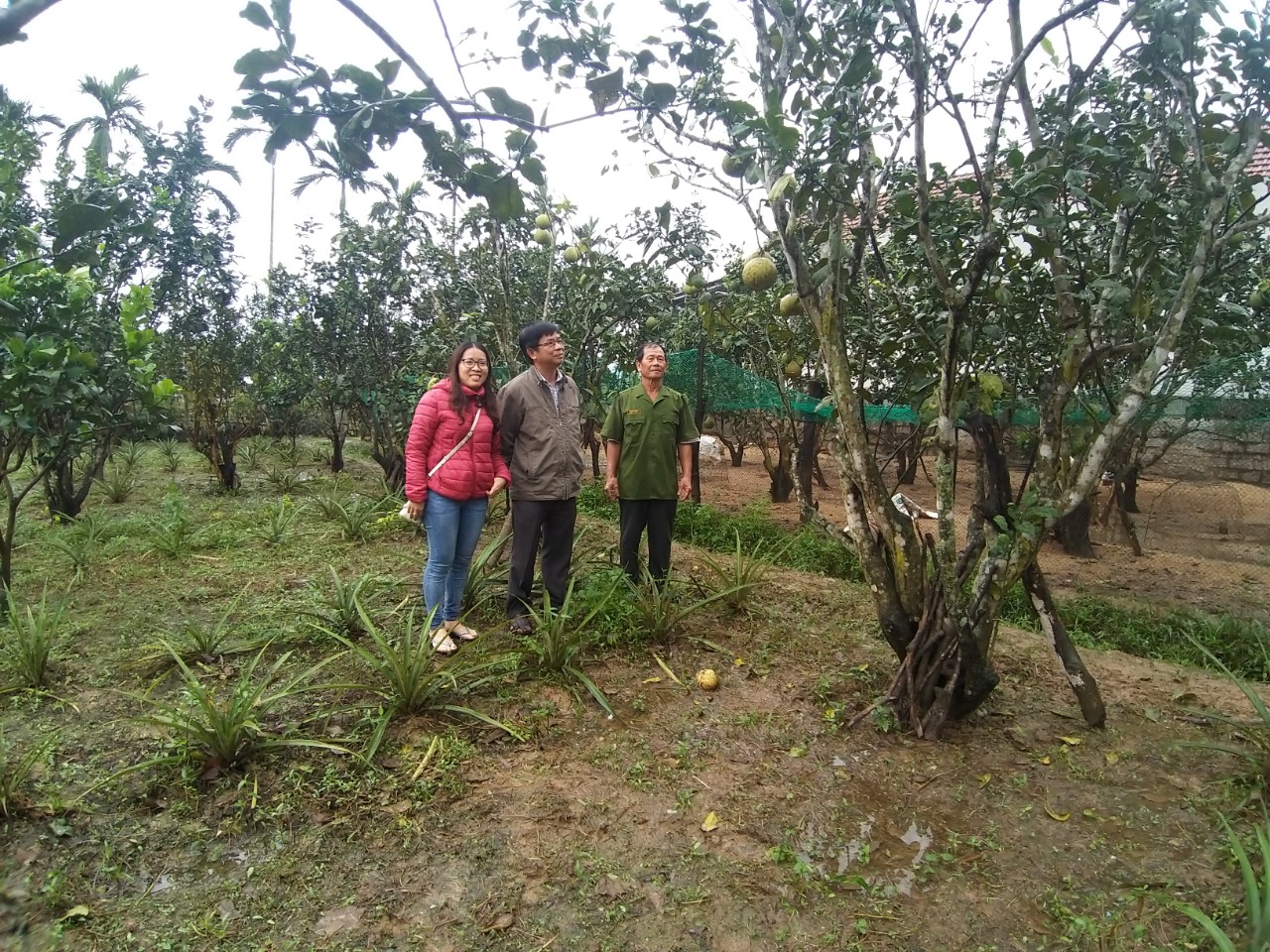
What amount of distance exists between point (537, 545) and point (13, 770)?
7.04 ft

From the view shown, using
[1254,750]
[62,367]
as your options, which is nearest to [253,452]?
[62,367]

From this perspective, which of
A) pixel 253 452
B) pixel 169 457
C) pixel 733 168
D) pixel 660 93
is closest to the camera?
pixel 660 93

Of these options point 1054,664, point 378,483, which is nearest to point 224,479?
point 378,483

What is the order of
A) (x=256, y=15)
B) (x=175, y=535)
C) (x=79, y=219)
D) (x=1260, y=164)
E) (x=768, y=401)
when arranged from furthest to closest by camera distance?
(x=1260, y=164)
(x=768, y=401)
(x=175, y=535)
(x=79, y=219)
(x=256, y=15)

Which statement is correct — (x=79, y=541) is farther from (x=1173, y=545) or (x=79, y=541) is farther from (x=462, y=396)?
(x=1173, y=545)

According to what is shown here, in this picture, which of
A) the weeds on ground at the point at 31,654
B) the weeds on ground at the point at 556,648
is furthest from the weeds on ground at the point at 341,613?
the weeds on ground at the point at 31,654

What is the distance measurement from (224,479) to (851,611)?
692cm

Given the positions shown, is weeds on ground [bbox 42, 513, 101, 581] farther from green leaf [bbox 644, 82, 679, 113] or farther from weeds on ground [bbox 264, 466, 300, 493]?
green leaf [bbox 644, 82, 679, 113]

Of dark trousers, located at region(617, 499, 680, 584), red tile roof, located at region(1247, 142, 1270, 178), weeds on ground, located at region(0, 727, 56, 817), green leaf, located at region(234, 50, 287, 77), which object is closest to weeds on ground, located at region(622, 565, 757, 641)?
dark trousers, located at region(617, 499, 680, 584)

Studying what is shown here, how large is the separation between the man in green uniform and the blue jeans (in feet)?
2.75

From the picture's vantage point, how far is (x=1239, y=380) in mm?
6188

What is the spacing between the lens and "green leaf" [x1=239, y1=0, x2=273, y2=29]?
3.53 feet

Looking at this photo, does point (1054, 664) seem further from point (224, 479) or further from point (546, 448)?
point (224, 479)

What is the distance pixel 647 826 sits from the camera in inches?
93.2
